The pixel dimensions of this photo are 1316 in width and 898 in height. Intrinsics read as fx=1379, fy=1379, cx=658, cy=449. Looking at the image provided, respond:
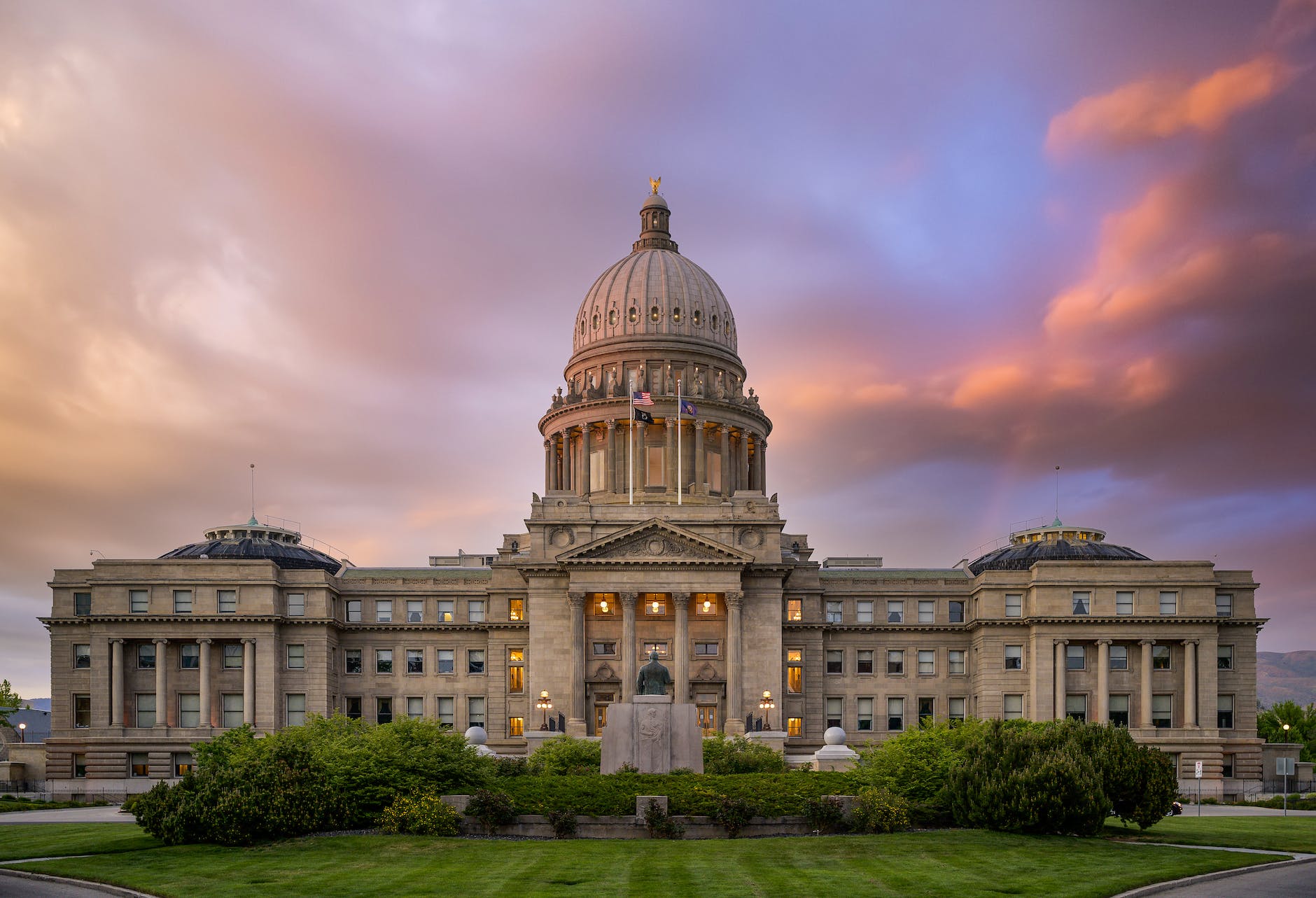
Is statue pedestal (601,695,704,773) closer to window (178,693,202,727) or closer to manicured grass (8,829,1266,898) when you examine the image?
manicured grass (8,829,1266,898)

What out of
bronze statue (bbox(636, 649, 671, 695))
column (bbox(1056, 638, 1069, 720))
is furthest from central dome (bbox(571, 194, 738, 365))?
bronze statue (bbox(636, 649, 671, 695))

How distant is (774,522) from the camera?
96.9m

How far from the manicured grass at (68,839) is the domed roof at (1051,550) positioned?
71946mm

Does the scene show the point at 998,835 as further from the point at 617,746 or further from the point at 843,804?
the point at 617,746

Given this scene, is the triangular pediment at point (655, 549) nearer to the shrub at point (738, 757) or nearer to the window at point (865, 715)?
the shrub at point (738, 757)

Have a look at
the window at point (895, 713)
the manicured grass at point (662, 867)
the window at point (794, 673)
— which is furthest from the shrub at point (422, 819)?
the window at point (895, 713)

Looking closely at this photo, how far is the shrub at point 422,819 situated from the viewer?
4491 centimetres

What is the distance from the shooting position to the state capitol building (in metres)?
94.8

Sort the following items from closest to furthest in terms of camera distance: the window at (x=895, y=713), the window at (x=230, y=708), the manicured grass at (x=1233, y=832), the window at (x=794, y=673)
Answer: the manicured grass at (x=1233, y=832) < the window at (x=230, y=708) < the window at (x=794, y=673) < the window at (x=895, y=713)

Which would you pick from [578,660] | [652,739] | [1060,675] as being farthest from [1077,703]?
[652,739]

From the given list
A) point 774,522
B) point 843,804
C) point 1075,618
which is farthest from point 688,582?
point 843,804

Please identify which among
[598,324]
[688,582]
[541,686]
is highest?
[598,324]

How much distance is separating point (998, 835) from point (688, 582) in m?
50.4

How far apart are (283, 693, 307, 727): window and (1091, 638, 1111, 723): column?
186ft
